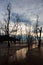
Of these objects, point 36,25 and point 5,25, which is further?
point 36,25

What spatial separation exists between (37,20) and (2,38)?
8852mm

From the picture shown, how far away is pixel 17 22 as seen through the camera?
95.9 feet

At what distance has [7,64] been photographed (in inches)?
420

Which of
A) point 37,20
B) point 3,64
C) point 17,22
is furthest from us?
point 37,20

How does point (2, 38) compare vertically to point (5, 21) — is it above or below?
below

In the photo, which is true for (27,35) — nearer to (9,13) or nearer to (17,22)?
(17,22)

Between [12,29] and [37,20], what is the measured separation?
30.3 feet

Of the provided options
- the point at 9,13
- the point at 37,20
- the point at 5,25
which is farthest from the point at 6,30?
the point at 37,20

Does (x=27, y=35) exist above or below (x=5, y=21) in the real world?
below

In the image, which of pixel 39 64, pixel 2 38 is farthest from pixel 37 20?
pixel 39 64

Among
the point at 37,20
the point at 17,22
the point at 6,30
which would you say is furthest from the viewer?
the point at 37,20

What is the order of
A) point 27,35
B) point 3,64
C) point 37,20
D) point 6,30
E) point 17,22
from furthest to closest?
point 27,35
point 37,20
point 17,22
point 6,30
point 3,64

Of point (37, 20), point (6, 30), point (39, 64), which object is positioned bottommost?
point (39, 64)

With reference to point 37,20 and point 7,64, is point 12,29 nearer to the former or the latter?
point 37,20
